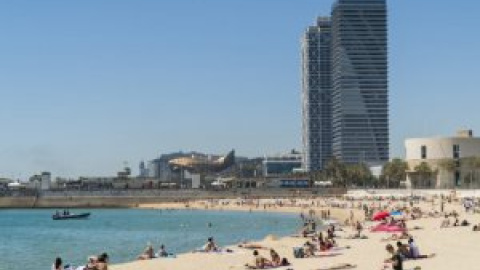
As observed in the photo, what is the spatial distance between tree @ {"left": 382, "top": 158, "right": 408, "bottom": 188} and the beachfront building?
1.54 metres

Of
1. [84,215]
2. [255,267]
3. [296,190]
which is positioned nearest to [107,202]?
[296,190]

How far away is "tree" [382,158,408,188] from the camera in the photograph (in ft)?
572

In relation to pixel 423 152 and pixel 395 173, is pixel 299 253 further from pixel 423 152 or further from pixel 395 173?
pixel 395 173

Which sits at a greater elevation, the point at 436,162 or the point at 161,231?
the point at 436,162

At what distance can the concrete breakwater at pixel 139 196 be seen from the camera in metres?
183

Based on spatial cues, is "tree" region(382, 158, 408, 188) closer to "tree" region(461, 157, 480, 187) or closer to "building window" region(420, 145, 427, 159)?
"building window" region(420, 145, 427, 159)

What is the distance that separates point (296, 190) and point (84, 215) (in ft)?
225

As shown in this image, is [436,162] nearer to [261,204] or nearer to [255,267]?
[261,204]

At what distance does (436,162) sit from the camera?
167 metres

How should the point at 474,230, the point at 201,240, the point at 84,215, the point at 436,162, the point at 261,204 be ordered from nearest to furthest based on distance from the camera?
the point at 474,230
the point at 201,240
the point at 84,215
the point at 261,204
the point at 436,162

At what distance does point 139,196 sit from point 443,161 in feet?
222

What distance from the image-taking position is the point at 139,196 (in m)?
189

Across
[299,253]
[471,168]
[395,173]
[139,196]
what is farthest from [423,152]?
[299,253]

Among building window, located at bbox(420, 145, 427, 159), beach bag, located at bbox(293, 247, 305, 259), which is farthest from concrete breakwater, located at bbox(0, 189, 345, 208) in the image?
beach bag, located at bbox(293, 247, 305, 259)
